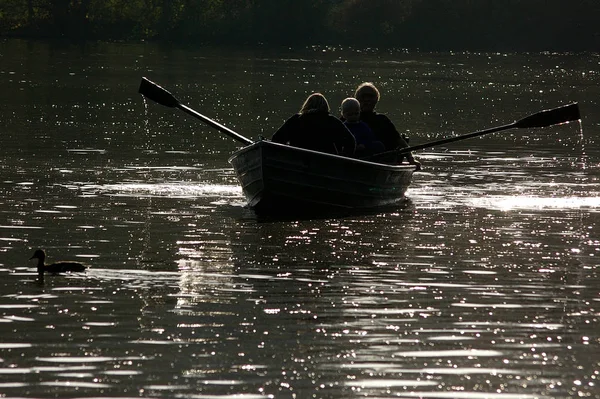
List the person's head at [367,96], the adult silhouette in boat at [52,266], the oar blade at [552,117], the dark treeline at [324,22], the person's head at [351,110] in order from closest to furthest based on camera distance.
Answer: the adult silhouette in boat at [52,266] → the person's head at [351,110] → the person's head at [367,96] → the oar blade at [552,117] → the dark treeline at [324,22]

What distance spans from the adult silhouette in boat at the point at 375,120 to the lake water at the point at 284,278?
2.95ft

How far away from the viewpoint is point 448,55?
96688mm

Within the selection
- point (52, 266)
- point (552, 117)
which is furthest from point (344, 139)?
point (52, 266)

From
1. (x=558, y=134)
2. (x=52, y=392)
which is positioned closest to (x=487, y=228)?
(x=52, y=392)

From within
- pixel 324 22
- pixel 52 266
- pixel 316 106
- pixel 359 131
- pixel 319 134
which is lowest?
pixel 324 22

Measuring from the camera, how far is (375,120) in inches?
805

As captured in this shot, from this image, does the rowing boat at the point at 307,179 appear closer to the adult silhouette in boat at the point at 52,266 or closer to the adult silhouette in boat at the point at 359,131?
the adult silhouette in boat at the point at 359,131

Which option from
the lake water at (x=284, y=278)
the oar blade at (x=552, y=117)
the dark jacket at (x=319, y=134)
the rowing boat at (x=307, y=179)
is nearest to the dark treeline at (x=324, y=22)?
the lake water at (x=284, y=278)

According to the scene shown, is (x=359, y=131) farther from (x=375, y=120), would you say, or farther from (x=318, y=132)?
(x=318, y=132)

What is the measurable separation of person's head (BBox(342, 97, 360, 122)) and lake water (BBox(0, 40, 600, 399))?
4.27ft

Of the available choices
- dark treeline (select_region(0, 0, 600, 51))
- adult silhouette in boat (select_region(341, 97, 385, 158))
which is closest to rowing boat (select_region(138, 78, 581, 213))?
adult silhouette in boat (select_region(341, 97, 385, 158))

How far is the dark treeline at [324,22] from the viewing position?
10675 centimetres

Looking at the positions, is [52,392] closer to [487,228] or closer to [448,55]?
[487,228]

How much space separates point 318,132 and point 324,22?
303ft
